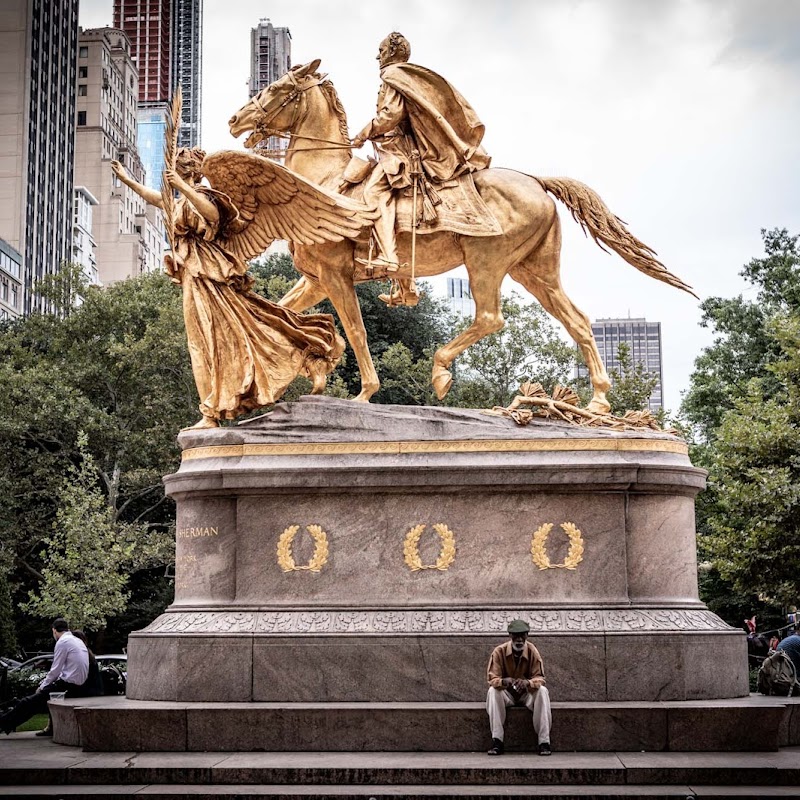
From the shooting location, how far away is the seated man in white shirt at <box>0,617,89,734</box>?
13.6 m

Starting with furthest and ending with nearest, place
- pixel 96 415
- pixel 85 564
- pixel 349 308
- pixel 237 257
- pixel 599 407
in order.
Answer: pixel 96 415 → pixel 85 564 → pixel 349 308 → pixel 237 257 → pixel 599 407

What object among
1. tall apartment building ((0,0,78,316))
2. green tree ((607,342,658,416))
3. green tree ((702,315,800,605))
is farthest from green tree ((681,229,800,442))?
tall apartment building ((0,0,78,316))

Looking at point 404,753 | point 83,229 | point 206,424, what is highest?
point 83,229

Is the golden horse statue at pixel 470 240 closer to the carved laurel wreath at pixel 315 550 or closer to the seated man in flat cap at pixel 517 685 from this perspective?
the carved laurel wreath at pixel 315 550

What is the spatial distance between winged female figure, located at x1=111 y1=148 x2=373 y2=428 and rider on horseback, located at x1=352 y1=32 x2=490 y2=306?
369 millimetres

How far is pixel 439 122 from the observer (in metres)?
14.5

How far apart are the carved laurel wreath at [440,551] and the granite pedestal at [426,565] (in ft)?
0.05

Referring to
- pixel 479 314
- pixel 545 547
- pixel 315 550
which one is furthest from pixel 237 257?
pixel 545 547

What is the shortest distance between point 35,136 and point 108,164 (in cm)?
1614

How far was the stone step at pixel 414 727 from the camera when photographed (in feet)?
36.9

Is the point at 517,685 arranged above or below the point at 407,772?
above

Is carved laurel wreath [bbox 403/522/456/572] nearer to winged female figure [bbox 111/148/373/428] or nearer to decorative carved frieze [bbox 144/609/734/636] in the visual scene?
decorative carved frieze [bbox 144/609/734/636]

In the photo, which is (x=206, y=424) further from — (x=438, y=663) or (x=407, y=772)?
(x=407, y=772)

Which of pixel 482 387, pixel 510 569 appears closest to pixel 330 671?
pixel 510 569
